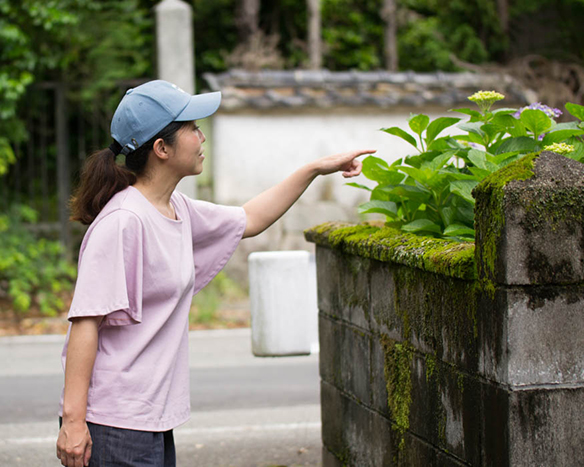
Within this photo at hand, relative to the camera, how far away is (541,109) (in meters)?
2.76

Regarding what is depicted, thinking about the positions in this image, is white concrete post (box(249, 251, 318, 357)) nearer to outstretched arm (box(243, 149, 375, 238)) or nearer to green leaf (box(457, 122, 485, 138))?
outstretched arm (box(243, 149, 375, 238))

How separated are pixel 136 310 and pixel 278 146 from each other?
8.36 meters

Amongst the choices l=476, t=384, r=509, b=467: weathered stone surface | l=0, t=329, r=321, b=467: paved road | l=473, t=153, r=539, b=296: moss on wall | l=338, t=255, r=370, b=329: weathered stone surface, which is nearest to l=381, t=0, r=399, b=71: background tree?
l=0, t=329, r=321, b=467: paved road

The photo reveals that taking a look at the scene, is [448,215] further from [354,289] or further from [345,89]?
[345,89]

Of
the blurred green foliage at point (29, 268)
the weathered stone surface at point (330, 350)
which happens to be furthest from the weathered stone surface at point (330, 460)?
the blurred green foliage at point (29, 268)

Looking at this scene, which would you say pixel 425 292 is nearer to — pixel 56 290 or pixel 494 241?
pixel 494 241

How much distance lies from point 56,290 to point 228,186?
2472 millimetres

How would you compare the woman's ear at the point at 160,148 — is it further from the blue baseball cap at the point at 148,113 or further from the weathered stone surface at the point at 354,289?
the weathered stone surface at the point at 354,289

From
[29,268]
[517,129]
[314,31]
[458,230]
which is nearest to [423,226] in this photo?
[458,230]

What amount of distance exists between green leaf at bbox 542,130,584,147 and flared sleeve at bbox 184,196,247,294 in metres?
1.08

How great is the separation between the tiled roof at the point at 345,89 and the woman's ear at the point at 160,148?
7.80 m

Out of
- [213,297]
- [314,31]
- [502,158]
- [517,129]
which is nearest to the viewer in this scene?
[502,158]

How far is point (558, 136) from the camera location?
2.61 metres

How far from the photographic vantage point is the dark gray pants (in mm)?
2342
